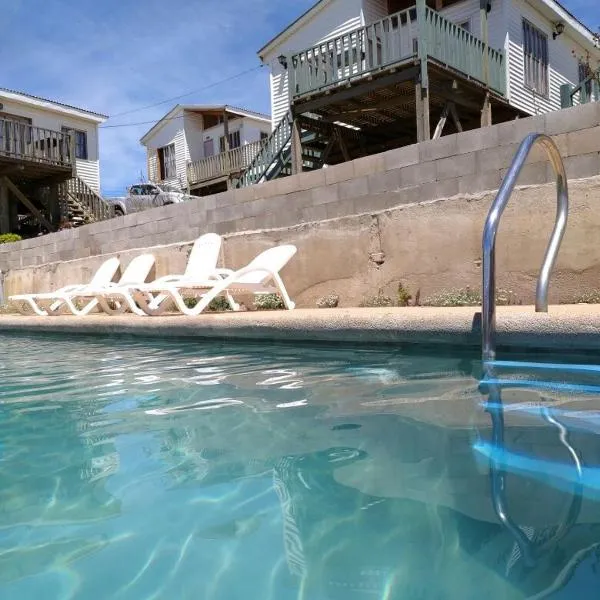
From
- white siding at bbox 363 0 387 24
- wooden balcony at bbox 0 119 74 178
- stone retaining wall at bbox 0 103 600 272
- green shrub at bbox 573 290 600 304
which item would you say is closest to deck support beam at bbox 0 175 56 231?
wooden balcony at bbox 0 119 74 178

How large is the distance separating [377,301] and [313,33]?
1176cm

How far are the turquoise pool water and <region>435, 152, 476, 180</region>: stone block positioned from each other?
312 cm

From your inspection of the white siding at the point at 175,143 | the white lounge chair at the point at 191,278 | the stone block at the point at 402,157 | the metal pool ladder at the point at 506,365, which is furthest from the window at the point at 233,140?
the metal pool ladder at the point at 506,365

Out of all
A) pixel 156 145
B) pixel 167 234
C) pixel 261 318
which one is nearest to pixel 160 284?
pixel 261 318

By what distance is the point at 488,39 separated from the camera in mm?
13648

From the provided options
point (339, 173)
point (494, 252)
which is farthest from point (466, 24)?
point (494, 252)

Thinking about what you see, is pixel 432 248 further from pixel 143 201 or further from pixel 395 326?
pixel 143 201

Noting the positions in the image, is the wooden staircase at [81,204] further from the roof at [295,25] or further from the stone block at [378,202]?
the stone block at [378,202]

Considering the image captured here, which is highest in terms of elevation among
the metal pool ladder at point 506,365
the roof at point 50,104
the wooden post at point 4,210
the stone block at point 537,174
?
the roof at point 50,104

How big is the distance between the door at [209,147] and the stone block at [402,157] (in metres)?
20.3

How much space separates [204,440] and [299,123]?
10.4 m

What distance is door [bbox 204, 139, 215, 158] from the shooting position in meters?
25.9

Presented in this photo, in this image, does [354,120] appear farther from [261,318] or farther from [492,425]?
[492,425]

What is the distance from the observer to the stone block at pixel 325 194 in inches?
285
